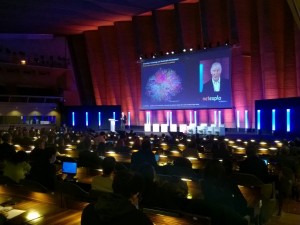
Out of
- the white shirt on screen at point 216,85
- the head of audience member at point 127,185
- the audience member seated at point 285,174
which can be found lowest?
the audience member seated at point 285,174

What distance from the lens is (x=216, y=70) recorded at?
19.9 metres

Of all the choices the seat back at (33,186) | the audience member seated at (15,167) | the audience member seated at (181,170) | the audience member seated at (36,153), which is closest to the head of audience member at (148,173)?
the seat back at (33,186)

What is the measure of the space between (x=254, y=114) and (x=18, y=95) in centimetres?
1808

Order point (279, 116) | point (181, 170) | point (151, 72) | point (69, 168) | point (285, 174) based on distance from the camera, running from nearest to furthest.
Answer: point (181, 170) → point (69, 168) → point (285, 174) → point (279, 116) → point (151, 72)

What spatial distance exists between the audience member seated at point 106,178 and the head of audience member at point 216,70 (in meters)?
16.6

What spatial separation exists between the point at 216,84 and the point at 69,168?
14.8m

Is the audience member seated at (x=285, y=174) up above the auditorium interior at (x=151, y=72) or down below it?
below

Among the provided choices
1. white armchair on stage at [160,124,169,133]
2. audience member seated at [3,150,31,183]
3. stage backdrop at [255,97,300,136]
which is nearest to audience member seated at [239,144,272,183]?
audience member seated at [3,150,31,183]

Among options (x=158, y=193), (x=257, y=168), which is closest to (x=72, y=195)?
(x=158, y=193)

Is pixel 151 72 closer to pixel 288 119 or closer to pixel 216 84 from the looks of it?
pixel 216 84

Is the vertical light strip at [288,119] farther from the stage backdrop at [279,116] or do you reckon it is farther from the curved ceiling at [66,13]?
the curved ceiling at [66,13]

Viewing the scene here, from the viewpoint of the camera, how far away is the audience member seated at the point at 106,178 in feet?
12.5

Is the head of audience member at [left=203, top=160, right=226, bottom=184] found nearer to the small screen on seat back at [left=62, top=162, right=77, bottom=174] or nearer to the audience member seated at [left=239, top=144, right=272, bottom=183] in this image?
the audience member seated at [left=239, top=144, right=272, bottom=183]

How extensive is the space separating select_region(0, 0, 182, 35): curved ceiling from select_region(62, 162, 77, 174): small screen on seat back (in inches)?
677
